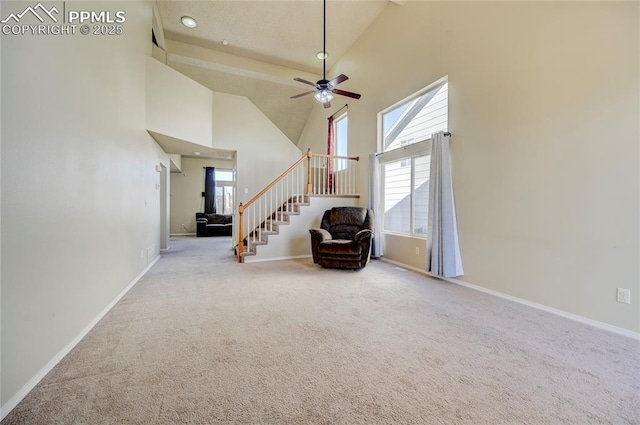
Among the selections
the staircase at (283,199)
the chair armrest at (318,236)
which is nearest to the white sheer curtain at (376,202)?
the staircase at (283,199)

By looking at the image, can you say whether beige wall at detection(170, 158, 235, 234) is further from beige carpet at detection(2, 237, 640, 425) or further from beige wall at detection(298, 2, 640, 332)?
beige wall at detection(298, 2, 640, 332)

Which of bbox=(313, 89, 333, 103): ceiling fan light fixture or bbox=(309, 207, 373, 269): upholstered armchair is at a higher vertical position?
bbox=(313, 89, 333, 103): ceiling fan light fixture

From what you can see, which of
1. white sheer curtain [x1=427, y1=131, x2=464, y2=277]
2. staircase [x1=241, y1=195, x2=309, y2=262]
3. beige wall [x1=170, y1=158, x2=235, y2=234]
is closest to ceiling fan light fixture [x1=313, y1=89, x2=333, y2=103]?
white sheer curtain [x1=427, y1=131, x2=464, y2=277]

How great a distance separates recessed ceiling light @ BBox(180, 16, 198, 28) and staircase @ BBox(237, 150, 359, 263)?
3633 millimetres

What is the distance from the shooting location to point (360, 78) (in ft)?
19.6

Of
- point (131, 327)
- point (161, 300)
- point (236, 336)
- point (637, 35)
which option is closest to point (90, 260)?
point (131, 327)

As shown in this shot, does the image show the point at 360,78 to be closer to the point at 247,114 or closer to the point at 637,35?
the point at 247,114

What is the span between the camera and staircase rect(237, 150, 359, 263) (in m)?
5.22

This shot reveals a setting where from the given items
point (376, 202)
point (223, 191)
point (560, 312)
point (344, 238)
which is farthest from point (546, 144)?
point (223, 191)

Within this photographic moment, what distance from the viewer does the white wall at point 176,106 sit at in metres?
4.31

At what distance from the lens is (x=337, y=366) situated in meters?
1.75

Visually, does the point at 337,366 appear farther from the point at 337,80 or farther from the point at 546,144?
the point at 337,80

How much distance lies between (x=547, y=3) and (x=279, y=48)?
5.37 metres

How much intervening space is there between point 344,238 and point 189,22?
5.57 metres
